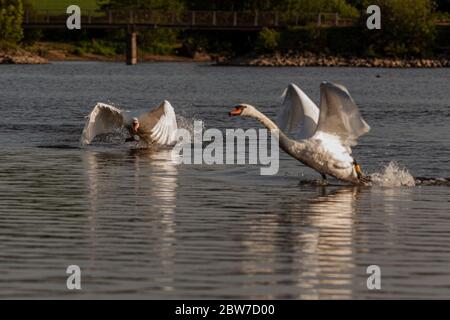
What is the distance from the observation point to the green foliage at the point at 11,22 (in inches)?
5649

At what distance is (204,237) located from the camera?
16656mm

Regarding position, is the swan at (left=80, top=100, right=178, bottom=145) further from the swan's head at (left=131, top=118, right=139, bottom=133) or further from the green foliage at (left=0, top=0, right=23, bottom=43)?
the green foliage at (left=0, top=0, right=23, bottom=43)

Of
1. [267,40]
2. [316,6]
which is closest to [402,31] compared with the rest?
[267,40]

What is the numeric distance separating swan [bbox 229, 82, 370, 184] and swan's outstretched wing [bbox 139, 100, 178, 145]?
23.5ft

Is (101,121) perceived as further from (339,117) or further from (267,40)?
(267,40)

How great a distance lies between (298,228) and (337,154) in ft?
15.0

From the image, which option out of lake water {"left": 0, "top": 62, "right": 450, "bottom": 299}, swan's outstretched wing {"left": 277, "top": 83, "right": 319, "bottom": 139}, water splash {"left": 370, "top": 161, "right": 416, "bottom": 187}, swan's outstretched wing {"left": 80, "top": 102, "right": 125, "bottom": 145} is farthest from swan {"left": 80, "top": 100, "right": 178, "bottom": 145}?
water splash {"left": 370, "top": 161, "right": 416, "bottom": 187}

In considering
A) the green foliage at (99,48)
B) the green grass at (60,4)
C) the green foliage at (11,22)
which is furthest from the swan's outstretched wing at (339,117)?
the green grass at (60,4)

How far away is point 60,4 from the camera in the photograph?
7023 inches

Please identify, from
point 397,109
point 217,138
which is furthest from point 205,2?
point 217,138

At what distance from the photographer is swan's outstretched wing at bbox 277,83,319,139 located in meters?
23.1

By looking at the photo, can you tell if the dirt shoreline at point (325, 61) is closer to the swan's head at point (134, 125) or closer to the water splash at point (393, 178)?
the swan's head at point (134, 125)

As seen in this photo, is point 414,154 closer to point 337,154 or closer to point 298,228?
point 337,154

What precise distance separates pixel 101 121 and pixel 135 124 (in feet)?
2.30
